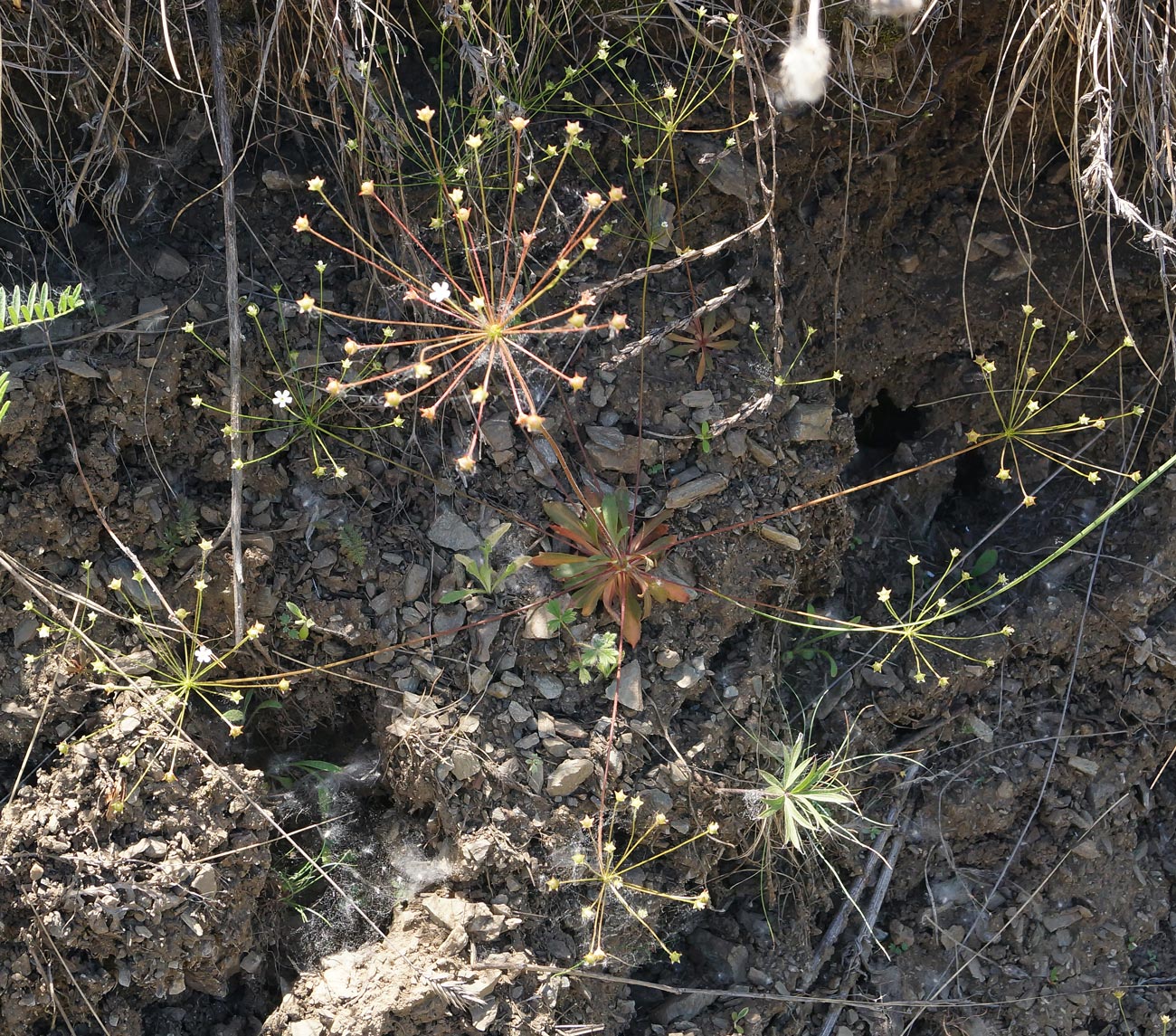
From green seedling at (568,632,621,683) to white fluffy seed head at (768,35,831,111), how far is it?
1.45 meters

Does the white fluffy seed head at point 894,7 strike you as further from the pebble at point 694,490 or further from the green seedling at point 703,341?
the pebble at point 694,490

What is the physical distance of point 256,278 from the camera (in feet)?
9.57

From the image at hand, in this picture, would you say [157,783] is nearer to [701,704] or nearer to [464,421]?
[464,421]

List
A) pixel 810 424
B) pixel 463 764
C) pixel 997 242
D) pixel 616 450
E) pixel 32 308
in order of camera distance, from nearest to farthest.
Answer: pixel 32 308 → pixel 463 764 → pixel 616 450 → pixel 810 424 → pixel 997 242

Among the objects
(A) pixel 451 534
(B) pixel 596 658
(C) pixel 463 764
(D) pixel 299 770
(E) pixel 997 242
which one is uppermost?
(E) pixel 997 242

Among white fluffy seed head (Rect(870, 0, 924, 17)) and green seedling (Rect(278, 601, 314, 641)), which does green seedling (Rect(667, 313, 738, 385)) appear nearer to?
white fluffy seed head (Rect(870, 0, 924, 17))

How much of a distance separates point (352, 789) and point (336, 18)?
1.88 m

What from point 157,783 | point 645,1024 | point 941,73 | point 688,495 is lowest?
point 645,1024

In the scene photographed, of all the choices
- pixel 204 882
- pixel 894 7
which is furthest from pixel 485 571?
pixel 894 7

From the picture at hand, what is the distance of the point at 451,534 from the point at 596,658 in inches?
19.3

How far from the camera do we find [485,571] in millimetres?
2822

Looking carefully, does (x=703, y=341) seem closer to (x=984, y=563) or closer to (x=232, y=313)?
(x=984, y=563)

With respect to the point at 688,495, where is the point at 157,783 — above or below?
below

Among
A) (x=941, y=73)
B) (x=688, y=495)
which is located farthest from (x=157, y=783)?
(x=941, y=73)
